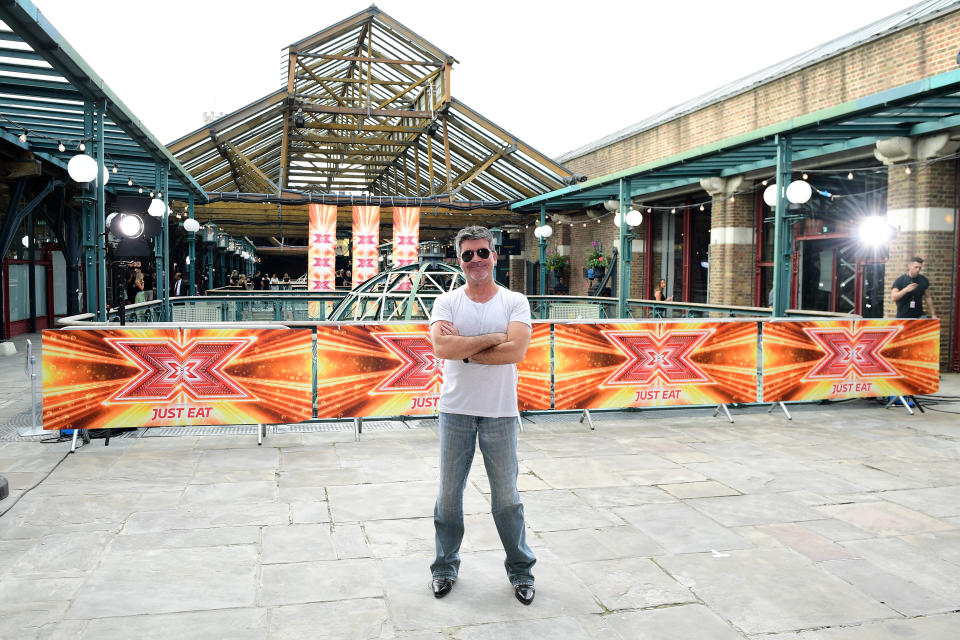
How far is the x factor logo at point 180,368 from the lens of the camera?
7949 millimetres

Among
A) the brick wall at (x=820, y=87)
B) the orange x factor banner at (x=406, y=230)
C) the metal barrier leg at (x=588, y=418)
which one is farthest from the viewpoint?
the orange x factor banner at (x=406, y=230)

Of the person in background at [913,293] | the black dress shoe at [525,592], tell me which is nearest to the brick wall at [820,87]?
the person in background at [913,293]

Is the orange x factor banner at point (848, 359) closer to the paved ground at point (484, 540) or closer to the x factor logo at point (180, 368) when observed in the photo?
the paved ground at point (484, 540)

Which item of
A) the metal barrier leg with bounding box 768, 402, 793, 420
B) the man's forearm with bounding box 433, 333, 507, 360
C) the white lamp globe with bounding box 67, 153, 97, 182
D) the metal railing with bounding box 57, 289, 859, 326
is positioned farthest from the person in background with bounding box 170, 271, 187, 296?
the man's forearm with bounding box 433, 333, 507, 360

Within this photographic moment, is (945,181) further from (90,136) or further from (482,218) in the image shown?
(482,218)

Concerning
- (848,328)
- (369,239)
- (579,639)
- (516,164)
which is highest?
(516,164)

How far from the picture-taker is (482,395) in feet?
13.1

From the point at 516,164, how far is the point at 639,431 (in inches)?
688

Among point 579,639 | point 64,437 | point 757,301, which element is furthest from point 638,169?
point 579,639

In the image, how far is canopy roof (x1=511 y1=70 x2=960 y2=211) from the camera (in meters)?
9.16

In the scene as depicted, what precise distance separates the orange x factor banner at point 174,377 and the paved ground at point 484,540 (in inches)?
12.6

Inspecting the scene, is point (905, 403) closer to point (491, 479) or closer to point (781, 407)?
point (781, 407)

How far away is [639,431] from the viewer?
8.86m

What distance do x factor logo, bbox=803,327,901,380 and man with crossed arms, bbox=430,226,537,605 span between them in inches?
278
